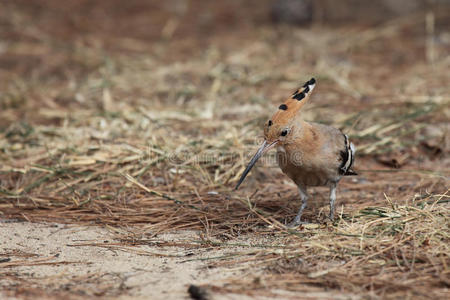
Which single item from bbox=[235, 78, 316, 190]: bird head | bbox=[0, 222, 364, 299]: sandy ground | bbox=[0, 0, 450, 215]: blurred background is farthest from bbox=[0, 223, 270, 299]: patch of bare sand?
bbox=[235, 78, 316, 190]: bird head

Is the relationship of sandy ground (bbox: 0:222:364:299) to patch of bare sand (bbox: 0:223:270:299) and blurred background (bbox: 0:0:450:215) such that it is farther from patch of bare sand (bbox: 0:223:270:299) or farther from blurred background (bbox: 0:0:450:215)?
blurred background (bbox: 0:0:450:215)

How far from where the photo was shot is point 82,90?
6168 mm

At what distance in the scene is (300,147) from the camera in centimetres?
329

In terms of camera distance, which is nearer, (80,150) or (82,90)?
(80,150)

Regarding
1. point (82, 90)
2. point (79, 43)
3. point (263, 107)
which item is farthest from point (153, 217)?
point (79, 43)

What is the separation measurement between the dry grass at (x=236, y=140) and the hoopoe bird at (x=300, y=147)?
0.27 metres

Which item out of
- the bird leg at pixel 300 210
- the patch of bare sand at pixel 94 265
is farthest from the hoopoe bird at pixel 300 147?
the patch of bare sand at pixel 94 265

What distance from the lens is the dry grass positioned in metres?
2.70

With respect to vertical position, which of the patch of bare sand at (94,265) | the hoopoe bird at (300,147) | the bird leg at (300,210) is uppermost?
the hoopoe bird at (300,147)

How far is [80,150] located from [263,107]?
6.13 feet

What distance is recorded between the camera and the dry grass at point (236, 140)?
2.70m

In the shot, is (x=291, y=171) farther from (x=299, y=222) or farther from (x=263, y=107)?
(x=263, y=107)

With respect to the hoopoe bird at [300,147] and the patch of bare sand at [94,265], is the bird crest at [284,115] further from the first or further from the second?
the patch of bare sand at [94,265]

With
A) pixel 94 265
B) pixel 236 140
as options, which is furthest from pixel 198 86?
pixel 94 265
